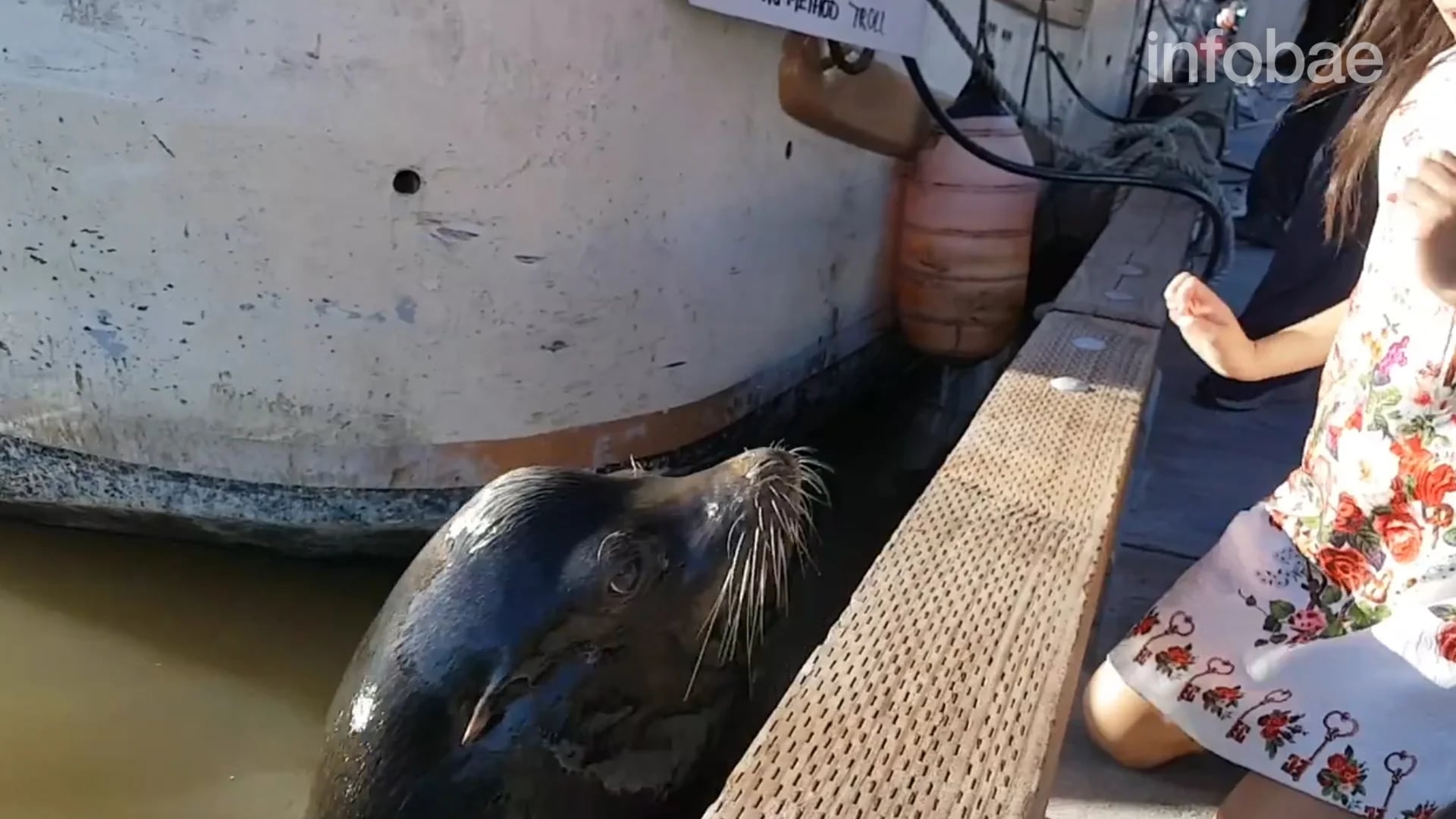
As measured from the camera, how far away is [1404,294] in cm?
171

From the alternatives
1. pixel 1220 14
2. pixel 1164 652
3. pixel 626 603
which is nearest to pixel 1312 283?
pixel 1164 652

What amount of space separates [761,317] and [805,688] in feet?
7.25

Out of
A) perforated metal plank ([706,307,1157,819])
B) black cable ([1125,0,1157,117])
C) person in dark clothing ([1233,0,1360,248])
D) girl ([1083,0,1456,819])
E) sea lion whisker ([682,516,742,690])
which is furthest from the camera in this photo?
black cable ([1125,0,1157,117])

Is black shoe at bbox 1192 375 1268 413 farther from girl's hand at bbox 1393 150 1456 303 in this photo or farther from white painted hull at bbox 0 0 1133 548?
girl's hand at bbox 1393 150 1456 303

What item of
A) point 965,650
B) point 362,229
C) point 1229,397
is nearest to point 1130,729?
point 965,650

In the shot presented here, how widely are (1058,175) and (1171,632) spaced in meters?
2.27

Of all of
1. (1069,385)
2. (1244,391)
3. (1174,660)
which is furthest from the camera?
(1244,391)

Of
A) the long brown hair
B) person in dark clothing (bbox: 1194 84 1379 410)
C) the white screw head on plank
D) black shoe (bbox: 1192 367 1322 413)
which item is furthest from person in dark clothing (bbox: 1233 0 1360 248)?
the long brown hair

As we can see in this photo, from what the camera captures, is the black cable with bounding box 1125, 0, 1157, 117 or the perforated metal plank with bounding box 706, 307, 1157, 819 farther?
the black cable with bounding box 1125, 0, 1157, 117

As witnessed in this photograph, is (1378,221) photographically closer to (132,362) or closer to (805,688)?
(805,688)

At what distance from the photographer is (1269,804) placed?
1702mm

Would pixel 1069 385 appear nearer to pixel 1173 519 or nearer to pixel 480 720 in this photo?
pixel 1173 519

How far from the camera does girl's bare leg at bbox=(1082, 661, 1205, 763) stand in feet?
6.28

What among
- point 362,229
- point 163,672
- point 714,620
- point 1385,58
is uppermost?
point 1385,58
